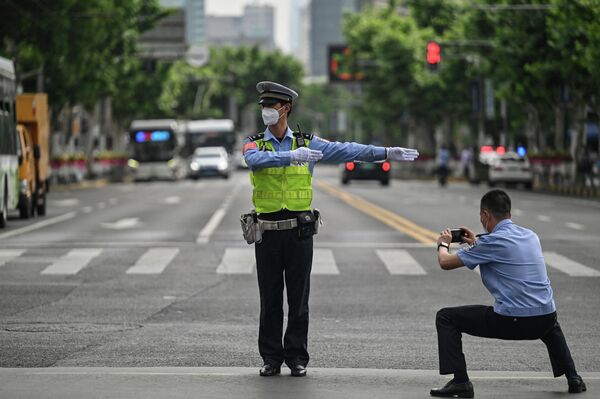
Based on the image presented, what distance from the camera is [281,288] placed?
33.4 ft

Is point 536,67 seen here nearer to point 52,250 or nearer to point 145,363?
point 52,250

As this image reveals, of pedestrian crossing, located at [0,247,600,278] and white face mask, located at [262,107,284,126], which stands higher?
white face mask, located at [262,107,284,126]

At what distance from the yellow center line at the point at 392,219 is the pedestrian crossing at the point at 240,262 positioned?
3.18 metres

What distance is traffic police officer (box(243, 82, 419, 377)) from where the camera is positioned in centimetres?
993

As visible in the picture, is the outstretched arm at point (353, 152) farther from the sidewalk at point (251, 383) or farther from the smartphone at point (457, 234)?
the sidewalk at point (251, 383)

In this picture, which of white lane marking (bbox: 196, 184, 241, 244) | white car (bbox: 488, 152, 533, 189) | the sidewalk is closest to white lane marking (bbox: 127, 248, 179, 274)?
white lane marking (bbox: 196, 184, 241, 244)

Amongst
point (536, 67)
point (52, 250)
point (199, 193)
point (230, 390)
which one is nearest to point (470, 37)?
point (536, 67)

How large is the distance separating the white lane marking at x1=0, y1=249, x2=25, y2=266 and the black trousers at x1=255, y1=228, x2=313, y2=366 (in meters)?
11.3

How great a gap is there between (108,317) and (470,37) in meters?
53.8

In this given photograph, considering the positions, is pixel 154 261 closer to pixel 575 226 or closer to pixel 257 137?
pixel 257 137

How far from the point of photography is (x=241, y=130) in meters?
148

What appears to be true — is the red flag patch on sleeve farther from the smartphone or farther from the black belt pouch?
the smartphone

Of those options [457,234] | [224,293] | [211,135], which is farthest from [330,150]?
[211,135]

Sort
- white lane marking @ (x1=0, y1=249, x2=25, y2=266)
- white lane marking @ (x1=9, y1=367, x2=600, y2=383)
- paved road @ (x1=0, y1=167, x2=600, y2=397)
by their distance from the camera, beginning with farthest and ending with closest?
white lane marking @ (x1=0, y1=249, x2=25, y2=266) < paved road @ (x1=0, y1=167, x2=600, y2=397) < white lane marking @ (x1=9, y1=367, x2=600, y2=383)
